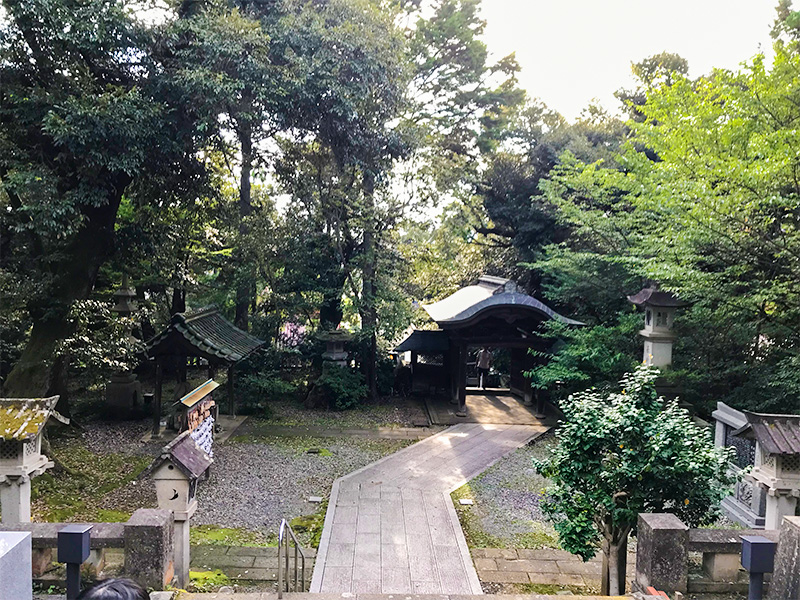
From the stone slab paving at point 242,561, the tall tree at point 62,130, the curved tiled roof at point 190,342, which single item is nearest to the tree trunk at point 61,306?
the tall tree at point 62,130

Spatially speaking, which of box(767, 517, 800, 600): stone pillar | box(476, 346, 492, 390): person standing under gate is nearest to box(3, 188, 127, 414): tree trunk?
box(767, 517, 800, 600): stone pillar

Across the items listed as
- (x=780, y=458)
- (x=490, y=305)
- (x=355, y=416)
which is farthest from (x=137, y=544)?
(x=490, y=305)

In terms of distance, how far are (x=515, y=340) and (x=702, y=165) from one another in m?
8.20

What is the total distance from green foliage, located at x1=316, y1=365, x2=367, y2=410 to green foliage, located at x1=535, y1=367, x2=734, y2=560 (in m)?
11.7

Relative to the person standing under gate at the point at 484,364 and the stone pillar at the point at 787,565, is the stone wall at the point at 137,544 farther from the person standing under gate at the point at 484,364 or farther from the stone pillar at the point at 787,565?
the person standing under gate at the point at 484,364

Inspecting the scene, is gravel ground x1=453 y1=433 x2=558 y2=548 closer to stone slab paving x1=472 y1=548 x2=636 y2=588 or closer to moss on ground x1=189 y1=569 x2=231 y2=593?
stone slab paving x1=472 y1=548 x2=636 y2=588

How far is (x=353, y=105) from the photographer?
13.3 meters

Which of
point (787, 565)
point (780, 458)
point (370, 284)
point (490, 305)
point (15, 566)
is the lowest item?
point (787, 565)

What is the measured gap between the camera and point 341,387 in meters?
17.3

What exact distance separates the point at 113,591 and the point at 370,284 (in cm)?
1527

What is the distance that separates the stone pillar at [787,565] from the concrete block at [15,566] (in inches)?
212

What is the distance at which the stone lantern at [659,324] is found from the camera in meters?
11.4

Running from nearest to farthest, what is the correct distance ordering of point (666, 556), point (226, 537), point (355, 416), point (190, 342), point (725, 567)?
point (666, 556) → point (725, 567) → point (226, 537) → point (190, 342) → point (355, 416)

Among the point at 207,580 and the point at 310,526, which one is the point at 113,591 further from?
the point at 310,526
